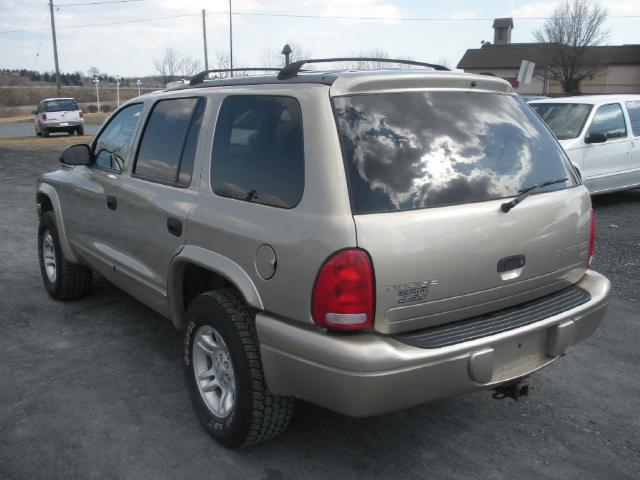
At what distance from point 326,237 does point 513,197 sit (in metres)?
1.00

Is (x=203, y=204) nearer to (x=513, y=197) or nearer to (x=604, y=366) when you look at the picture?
(x=513, y=197)

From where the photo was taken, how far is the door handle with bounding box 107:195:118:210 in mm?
4188

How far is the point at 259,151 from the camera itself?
304cm

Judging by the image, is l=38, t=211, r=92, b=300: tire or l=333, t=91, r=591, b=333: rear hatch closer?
l=333, t=91, r=591, b=333: rear hatch

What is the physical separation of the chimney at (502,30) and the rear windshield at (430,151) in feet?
246

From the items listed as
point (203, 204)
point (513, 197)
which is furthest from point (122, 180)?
point (513, 197)

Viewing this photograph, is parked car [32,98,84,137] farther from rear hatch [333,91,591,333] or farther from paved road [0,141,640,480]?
rear hatch [333,91,591,333]

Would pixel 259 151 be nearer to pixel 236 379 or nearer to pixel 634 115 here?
pixel 236 379

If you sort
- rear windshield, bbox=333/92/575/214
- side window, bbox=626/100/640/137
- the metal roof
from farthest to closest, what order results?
the metal roof → side window, bbox=626/100/640/137 → rear windshield, bbox=333/92/575/214

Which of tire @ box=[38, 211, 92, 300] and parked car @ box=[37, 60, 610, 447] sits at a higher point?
parked car @ box=[37, 60, 610, 447]

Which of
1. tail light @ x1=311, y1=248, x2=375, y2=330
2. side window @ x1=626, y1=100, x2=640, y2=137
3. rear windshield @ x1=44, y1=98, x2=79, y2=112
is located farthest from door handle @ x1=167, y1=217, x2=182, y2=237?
rear windshield @ x1=44, y1=98, x2=79, y2=112

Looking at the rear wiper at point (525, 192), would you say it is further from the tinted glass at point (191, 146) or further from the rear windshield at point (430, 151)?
the tinted glass at point (191, 146)

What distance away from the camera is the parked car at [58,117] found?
27.4m

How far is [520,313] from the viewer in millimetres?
2988
